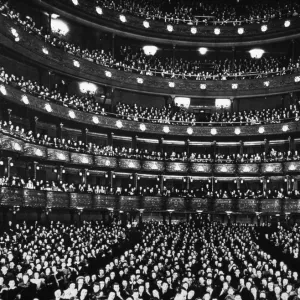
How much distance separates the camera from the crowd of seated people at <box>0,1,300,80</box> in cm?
4025

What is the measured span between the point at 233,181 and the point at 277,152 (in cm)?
433

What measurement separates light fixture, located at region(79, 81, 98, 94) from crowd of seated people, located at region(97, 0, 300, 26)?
6287 millimetres

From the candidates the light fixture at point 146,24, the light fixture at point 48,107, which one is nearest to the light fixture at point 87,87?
the light fixture at point 146,24

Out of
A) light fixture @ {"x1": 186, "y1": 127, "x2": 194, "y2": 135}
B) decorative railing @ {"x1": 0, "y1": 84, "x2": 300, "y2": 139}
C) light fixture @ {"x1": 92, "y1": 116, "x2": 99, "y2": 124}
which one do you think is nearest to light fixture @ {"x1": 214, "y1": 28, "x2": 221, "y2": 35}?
decorative railing @ {"x1": 0, "y1": 84, "x2": 300, "y2": 139}

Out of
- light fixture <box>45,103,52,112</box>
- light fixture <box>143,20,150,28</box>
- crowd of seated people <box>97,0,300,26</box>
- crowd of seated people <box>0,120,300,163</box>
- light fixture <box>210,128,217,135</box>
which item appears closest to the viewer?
light fixture <box>45,103,52,112</box>

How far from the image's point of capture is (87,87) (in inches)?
1631

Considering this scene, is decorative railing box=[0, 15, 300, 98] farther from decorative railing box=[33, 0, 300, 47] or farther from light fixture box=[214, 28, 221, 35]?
light fixture box=[214, 28, 221, 35]

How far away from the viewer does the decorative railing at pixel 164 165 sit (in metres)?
33.7

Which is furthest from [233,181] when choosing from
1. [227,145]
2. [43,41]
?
[43,41]

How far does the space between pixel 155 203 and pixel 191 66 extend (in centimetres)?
1336

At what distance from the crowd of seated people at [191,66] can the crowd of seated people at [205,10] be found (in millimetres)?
3378

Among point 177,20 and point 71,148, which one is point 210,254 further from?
point 177,20

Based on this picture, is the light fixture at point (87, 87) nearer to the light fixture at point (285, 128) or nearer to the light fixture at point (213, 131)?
the light fixture at point (213, 131)

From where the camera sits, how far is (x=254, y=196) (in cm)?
3656
